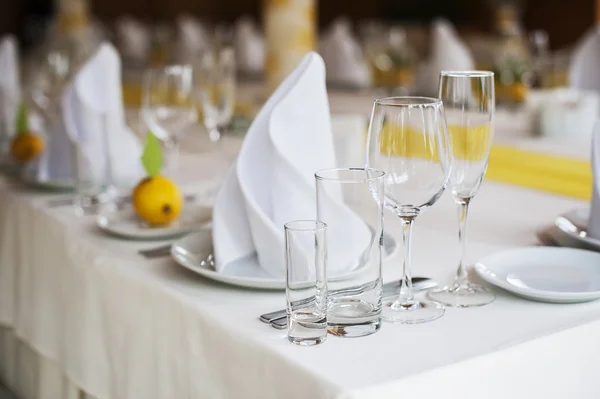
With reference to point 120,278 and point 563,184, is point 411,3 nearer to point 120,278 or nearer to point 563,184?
point 563,184

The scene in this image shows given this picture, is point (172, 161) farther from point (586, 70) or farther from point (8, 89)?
point (586, 70)

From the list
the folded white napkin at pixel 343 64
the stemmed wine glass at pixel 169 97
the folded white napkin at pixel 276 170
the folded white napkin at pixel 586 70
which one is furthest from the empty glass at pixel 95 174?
the folded white napkin at pixel 343 64

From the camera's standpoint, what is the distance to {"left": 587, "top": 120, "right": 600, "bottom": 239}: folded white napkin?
127cm

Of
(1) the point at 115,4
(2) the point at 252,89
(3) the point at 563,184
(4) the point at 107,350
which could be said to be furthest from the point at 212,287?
(1) the point at 115,4

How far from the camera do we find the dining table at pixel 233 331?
912mm

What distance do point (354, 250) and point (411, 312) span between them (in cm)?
11

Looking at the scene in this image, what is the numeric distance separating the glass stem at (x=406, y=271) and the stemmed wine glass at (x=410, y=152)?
18 millimetres

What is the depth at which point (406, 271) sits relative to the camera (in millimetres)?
1065

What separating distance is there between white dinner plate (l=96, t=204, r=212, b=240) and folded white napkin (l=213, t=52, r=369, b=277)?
0.75ft

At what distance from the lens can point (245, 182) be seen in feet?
4.05

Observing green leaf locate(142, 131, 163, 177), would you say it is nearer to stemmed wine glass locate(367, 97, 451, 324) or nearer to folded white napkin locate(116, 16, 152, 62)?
stemmed wine glass locate(367, 97, 451, 324)

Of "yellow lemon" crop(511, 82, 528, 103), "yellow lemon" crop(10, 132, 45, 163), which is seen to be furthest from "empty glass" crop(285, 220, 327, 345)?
"yellow lemon" crop(511, 82, 528, 103)

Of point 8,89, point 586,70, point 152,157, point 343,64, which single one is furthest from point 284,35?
point 152,157

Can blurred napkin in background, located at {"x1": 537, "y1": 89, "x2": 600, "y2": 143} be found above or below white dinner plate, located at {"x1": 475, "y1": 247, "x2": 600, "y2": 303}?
above
